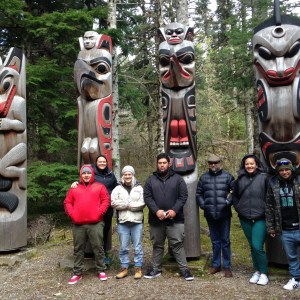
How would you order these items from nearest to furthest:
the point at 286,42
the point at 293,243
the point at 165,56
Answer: the point at 293,243 < the point at 286,42 < the point at 165,56

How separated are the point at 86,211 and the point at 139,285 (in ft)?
4.00

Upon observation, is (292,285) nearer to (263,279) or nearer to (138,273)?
(263,279)

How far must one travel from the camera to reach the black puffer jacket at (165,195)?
4934 millimetres

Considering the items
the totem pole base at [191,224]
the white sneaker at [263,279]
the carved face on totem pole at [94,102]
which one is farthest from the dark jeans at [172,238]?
the carved face on totem pole at [94,102]

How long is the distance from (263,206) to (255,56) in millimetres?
2143

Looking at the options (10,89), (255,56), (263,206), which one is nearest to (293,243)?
(263,206)

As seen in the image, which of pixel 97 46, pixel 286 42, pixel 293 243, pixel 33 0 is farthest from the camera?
pixel 33 0

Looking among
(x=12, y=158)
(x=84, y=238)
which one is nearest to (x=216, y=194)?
(x=84, y=238)

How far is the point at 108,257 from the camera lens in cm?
588

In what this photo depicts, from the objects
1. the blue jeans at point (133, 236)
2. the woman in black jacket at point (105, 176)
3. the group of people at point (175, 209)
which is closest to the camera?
the group of people at point (175, 209)

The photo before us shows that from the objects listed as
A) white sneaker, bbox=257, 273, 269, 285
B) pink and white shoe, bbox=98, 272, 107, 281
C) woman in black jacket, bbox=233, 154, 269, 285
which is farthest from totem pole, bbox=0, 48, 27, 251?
white sneaker, bbox=257, 273, 269, 285

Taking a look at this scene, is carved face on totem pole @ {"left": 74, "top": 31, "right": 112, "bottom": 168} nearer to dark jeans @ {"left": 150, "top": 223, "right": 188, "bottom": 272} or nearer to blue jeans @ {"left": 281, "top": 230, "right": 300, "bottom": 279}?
dark jeans @ {"left": 150, "top": 223, "right": 188, "bottom": 272}

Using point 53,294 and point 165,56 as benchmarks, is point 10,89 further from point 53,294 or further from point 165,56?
point 53,294

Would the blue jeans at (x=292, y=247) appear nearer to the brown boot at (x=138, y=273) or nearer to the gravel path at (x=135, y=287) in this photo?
the gravel path at (x=135, y=287)
